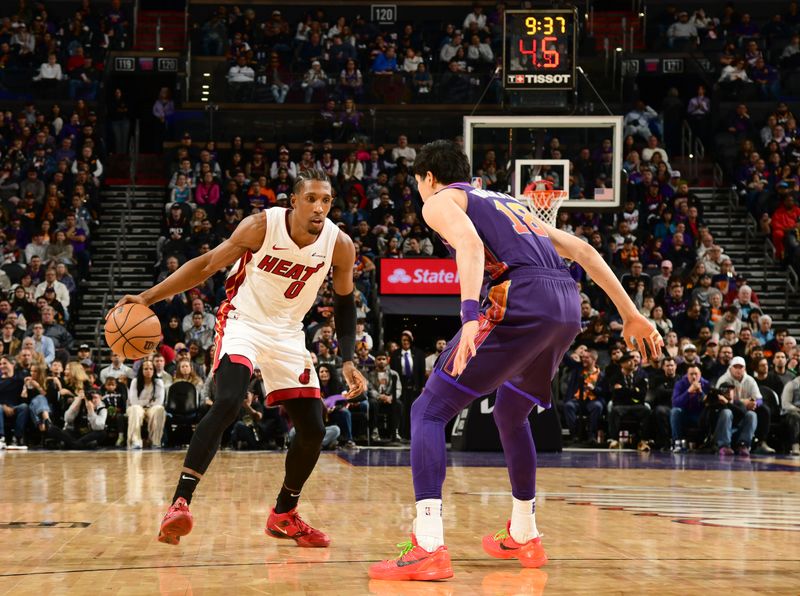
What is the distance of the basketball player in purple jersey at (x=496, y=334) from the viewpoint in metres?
4.86

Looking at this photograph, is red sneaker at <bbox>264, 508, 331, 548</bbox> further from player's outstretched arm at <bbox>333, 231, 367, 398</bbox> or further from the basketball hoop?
the basketball hoop

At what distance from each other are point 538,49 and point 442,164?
1058 centimetres

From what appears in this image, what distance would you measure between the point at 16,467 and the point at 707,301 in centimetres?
1120

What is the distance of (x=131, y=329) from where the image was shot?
19.0 feet

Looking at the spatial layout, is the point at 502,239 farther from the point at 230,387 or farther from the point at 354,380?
the point at 230,387

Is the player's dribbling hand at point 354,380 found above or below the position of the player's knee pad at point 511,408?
above

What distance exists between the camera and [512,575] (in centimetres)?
487

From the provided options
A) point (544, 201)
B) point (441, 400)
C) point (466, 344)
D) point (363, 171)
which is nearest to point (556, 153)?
point (544, 201)

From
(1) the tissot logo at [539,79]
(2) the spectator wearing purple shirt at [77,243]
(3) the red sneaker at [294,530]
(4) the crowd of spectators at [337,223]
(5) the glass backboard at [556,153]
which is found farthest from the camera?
(2) the spectator wearing purple shirt at [77,243]

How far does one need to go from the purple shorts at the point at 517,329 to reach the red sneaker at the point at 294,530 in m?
1.31

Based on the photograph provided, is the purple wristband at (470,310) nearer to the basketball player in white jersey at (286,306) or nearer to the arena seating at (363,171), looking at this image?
the basketball player in white jersey at (286,306)

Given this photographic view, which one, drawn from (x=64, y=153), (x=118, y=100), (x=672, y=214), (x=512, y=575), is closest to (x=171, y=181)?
(x=64, y=153)

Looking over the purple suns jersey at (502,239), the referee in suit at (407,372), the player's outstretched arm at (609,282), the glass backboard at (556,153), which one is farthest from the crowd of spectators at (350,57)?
the purple suns jersey at (502,239)

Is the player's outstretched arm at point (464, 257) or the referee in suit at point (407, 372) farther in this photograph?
the referee in suit at point (407, 372)
